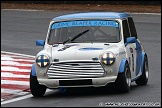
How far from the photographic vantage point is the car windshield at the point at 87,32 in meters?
13.6

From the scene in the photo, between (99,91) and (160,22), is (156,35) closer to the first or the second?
(160,22)

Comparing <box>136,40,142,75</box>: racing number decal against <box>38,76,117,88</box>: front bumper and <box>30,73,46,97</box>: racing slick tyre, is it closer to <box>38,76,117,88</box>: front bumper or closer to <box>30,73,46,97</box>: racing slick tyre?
<box>38,76,117,88</box>: front bumper

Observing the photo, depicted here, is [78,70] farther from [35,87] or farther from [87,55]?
[35,87]

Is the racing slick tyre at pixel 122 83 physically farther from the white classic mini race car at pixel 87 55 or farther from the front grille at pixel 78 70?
the front grille at pixel 78 70

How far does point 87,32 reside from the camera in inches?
540

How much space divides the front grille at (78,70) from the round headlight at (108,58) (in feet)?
0.36

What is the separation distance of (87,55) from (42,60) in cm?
79

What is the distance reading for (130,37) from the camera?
1385 centimetres

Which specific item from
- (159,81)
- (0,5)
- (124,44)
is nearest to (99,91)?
(124,44)

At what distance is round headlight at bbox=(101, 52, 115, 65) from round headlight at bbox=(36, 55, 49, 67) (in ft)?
3.14

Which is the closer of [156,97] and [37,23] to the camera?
[156,97]

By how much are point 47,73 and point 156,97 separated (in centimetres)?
190

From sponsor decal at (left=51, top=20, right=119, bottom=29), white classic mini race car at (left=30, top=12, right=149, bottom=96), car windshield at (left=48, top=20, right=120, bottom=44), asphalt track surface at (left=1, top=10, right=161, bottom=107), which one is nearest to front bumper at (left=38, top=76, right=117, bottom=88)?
white classic mini race car at (left=30, top=12, right=149, bottom=96)

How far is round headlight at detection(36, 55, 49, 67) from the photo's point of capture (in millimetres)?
12656
